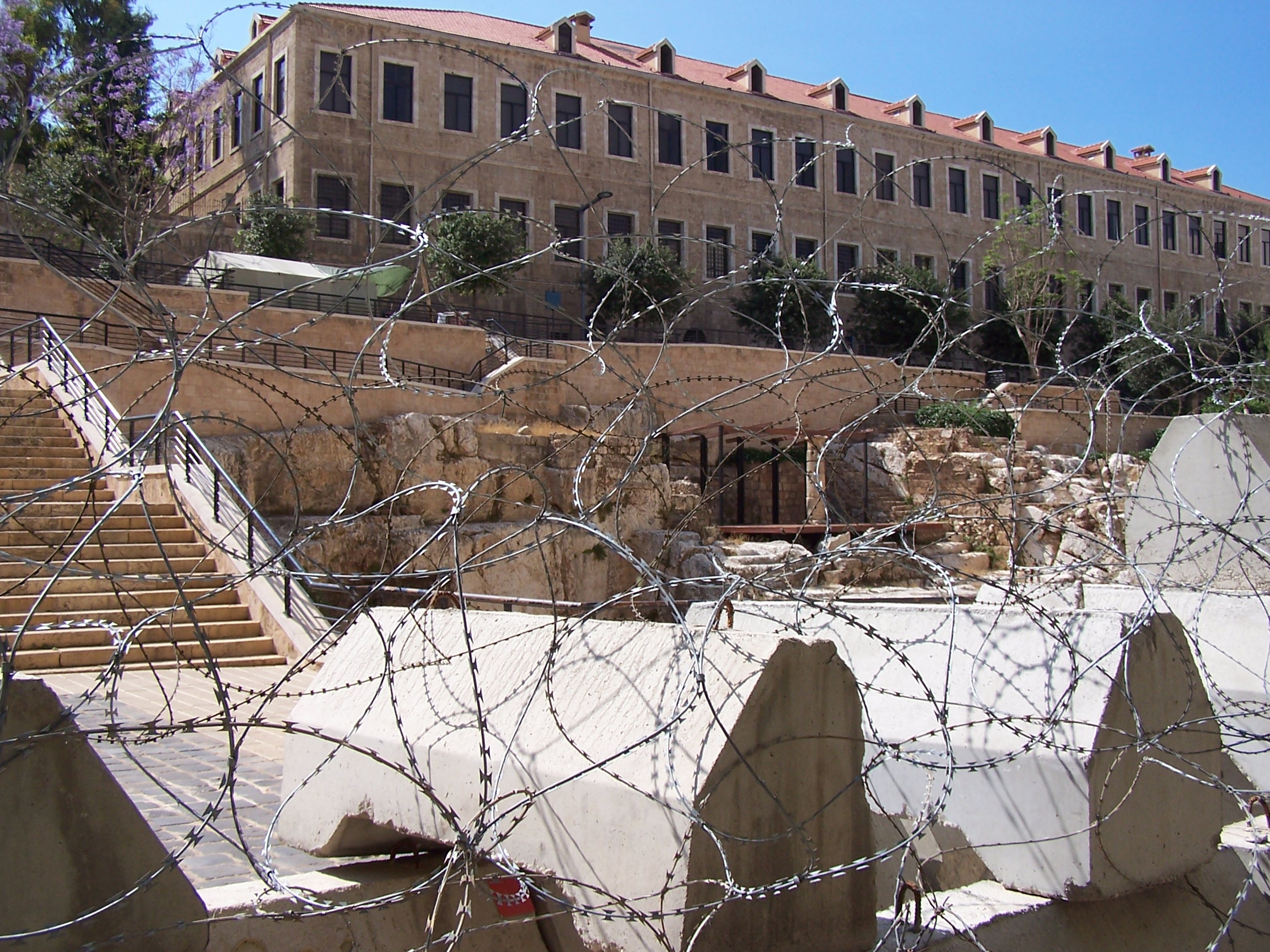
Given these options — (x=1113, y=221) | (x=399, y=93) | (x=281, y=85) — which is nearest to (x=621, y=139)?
(x=399, y=93)

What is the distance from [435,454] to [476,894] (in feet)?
A: 48.5

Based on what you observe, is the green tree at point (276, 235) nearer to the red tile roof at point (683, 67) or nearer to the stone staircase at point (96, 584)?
the red tile roof at point (683, 67)

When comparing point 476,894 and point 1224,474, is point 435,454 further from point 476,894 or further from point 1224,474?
point 476,894

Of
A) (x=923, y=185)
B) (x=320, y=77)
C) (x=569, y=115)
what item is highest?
(x=569, y=115)

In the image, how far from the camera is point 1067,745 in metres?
3.34

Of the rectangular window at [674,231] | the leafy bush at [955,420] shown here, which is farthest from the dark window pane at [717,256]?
A: the leafy bush at [955,420]

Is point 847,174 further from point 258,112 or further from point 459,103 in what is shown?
point 258,112

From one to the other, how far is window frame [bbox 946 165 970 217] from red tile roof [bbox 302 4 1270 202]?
79.7 inches

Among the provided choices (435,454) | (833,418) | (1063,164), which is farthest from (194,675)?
(1063,164)

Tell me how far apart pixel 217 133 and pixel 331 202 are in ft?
10.2

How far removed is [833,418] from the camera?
27219 mm

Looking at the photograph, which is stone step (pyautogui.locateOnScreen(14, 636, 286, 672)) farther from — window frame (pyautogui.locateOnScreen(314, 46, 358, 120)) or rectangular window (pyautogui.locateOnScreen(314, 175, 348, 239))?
rectangular window (pyautogui.locateOnScreen(314, 175, 348, 239))

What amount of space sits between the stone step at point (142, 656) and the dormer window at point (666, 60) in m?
28.3

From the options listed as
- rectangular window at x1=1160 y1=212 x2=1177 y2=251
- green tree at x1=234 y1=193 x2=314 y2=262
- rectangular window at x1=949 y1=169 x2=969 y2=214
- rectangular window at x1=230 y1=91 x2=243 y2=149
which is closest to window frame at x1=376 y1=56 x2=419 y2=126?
rectangular window at x1=230 y1=91 x2=243 y2=149
